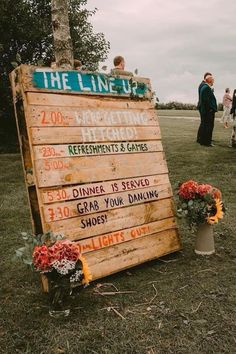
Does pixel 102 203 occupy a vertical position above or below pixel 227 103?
below

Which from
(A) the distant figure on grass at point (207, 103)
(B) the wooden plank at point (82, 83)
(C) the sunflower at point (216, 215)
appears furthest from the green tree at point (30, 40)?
(C) the sunflower at point (216, 215)

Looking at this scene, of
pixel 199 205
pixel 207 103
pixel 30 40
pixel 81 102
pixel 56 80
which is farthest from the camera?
pixel 30 40

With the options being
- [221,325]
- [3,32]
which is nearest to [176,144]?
[3,32]

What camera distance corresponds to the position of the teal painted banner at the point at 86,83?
4.52 m

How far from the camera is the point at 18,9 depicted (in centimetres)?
1546

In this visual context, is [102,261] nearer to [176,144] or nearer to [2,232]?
[2,232]

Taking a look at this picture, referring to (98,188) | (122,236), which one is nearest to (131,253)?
(122,236)

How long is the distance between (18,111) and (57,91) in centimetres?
47

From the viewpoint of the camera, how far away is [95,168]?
16.1 ft

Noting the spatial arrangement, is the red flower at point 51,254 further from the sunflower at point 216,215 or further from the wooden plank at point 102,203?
the sunflower at point 216,215

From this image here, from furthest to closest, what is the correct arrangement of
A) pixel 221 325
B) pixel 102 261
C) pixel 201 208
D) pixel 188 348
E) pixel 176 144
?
pixel 176 144 < pixel 201 208 < pixel 102 261 < pixel 221 325 < pixel 188 348

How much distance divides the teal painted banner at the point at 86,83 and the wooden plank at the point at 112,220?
55.5 inches

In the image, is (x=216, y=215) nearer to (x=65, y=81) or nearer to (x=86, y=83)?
(x=86, y=83)

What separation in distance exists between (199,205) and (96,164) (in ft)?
4.47
